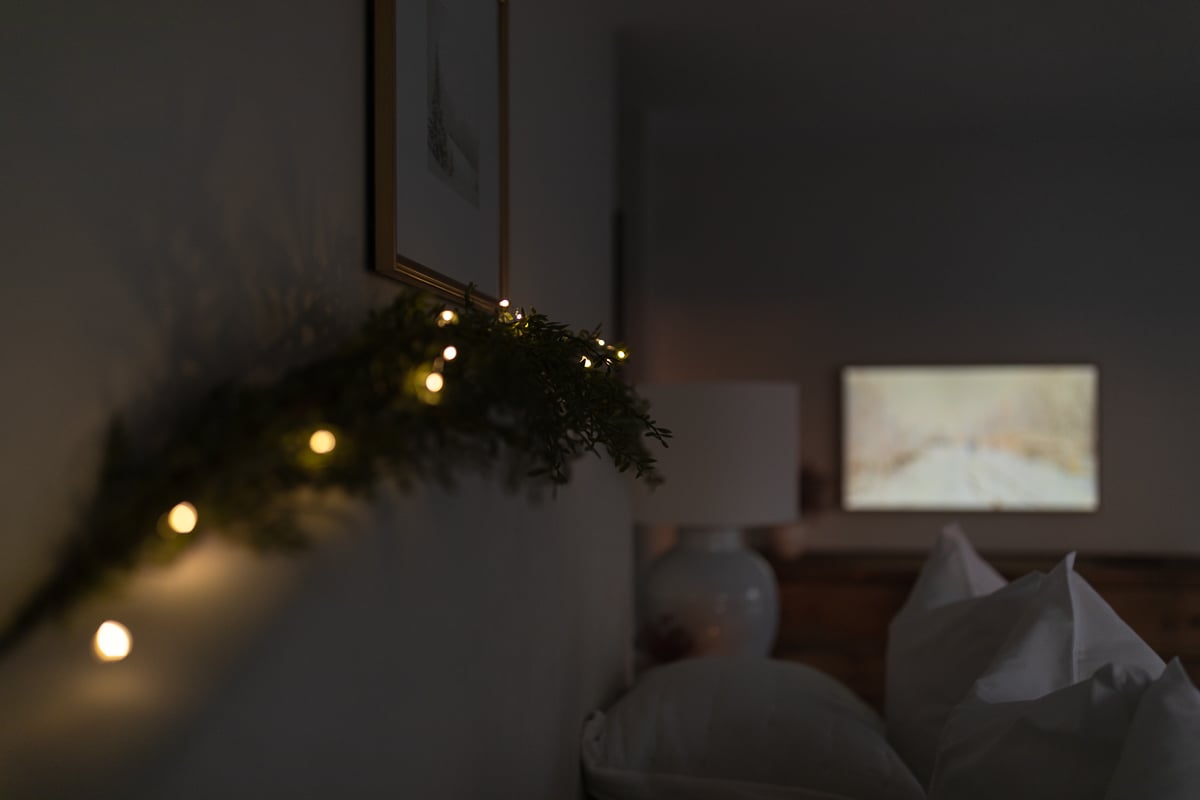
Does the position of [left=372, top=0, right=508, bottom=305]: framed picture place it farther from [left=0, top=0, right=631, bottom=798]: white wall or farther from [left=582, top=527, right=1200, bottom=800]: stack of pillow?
[left=582, top=527, right=1200, bottom=800]: stack of pillow

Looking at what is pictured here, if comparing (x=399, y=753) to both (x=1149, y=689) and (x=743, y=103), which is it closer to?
(x=1149, y=689)

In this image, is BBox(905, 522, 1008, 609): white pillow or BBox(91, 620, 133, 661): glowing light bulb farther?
BBox(905, 522, 1008, 609): white pillow

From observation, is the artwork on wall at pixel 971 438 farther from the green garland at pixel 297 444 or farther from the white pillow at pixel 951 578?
the green garland at pixel 297 444

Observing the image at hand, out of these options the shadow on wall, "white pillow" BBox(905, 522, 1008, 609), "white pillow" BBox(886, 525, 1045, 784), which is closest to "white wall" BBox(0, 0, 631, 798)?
the shadow on wall

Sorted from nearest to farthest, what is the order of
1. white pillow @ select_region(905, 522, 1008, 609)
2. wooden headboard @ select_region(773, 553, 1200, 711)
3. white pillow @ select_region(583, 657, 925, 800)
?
1. white pillow @ select_region(583, 657, 925, 800)
2. white pillow @ select_region(905, 522, 1008, 609)
3. wooden headboard @ select_region(773, 553, 1200, 711)

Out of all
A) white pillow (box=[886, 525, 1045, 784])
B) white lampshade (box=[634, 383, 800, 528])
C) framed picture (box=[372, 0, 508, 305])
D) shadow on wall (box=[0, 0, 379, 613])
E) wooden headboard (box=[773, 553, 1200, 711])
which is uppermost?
framed picture (box=[372, 0, 508, 305])

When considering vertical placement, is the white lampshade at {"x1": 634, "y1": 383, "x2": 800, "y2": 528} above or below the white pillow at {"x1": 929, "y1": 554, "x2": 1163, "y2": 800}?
above

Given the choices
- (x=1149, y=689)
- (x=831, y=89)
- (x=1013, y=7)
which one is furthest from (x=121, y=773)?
(x=831, y=89)

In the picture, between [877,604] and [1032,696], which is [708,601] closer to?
[1032,696]

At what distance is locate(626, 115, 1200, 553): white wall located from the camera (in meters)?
4.41

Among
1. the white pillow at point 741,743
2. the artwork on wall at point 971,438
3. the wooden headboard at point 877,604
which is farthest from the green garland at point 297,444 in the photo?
the artwork on wall at point 971,438

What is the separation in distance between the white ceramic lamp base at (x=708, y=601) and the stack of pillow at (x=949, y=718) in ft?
2.30

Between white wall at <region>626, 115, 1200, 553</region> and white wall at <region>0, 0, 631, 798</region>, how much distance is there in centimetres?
339

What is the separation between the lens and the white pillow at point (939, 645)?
5.18ft
